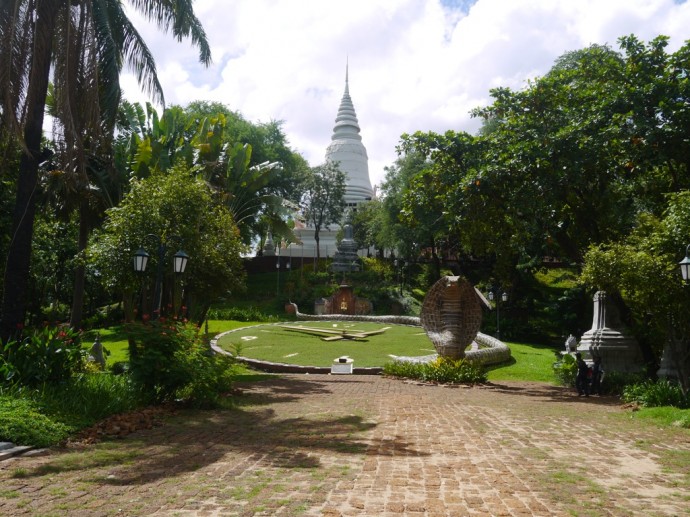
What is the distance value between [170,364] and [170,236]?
6.45m

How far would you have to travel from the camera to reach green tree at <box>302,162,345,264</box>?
45906 millimetres

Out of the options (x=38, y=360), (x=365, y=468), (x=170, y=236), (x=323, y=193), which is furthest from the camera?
(x=323, y=193)

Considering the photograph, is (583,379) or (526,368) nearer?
(583,379)

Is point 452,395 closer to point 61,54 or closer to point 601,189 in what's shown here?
point 601,189

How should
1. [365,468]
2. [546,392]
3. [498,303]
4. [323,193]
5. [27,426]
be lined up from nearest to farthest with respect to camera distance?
[365,468], [27,426], [546,392], [498,303], [323,193]

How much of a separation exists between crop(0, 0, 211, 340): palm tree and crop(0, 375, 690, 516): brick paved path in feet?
14.8

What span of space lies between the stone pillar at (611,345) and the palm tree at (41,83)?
40.9 ft

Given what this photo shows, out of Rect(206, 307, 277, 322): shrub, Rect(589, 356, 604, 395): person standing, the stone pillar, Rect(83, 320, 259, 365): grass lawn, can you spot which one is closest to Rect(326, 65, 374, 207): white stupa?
Rect(206, 307, 277, 322): shrub

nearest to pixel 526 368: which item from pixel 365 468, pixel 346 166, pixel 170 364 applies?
pixel 170 364

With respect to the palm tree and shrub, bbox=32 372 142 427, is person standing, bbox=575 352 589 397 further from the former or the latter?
the palm tree

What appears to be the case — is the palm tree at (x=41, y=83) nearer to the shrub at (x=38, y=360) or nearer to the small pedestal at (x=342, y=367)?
the shrub at (x=38, y=360)

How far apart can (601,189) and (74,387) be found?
1339cm

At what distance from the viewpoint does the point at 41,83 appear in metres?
11.5

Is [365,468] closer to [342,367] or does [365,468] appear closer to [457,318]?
[457,318]
